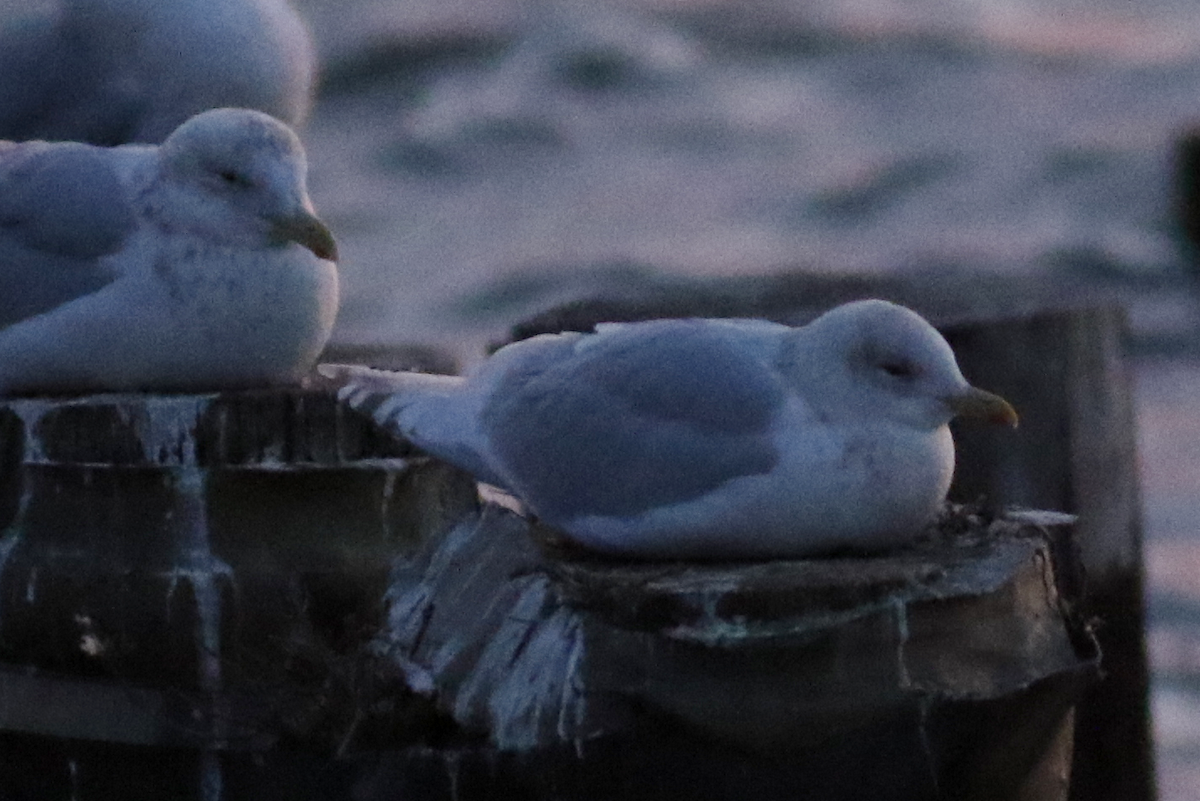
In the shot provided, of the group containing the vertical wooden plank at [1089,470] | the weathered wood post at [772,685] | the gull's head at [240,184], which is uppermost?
the gull's head at [240,184]

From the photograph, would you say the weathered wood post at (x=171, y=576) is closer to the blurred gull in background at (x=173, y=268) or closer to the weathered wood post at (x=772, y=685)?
the blurred gull in background at (x=173, y=268)

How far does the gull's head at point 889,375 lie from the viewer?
388cm

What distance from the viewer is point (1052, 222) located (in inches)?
665

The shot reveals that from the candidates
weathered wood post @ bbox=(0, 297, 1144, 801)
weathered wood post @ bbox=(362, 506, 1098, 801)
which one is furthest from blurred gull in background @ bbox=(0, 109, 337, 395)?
weathered wood post @ bbox=(362, 506, 1098, 801)

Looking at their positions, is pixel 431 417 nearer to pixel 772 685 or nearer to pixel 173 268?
pixel 173 268

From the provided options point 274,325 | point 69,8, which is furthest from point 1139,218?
point 274,325

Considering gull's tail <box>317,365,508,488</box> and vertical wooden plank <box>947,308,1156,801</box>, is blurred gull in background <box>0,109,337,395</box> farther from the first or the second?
vertical wooden plank <box>947,308,1156,801</box>

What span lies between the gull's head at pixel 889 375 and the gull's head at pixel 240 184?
965mm

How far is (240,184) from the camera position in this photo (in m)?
4.39

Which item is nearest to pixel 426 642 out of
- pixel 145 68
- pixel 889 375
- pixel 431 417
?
pixel 431 417

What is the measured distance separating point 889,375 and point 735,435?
273 millimetres

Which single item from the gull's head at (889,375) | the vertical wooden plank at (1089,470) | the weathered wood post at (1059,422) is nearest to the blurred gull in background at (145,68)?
the weathered wood post at (1059,422)

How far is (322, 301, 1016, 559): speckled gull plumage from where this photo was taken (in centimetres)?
375

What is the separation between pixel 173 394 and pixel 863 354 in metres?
1.22
